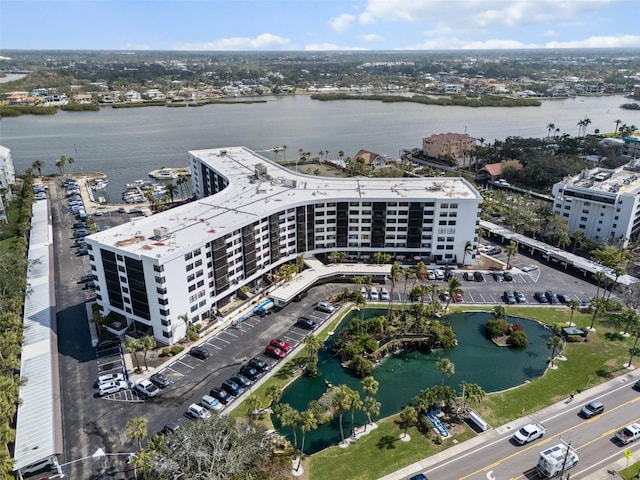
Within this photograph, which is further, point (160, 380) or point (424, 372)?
point (424, 372)

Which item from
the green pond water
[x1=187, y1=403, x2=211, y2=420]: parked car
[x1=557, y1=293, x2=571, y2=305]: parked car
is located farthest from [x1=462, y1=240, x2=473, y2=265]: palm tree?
[x1=187, y1=403, x2=211, y2=420]: parked car

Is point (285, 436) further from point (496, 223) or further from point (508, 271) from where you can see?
point (496, 223)

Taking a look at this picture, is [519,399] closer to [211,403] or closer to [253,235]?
[211,403]

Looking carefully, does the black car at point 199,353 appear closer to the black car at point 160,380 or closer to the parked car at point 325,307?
the black car at point 160,380

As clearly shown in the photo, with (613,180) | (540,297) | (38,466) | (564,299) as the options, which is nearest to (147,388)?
(38,466)

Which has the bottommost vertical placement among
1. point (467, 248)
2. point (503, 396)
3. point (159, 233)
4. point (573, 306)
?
point (503, 396)

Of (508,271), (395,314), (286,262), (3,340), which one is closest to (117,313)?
(3,340)

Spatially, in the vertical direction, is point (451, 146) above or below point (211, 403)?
above
